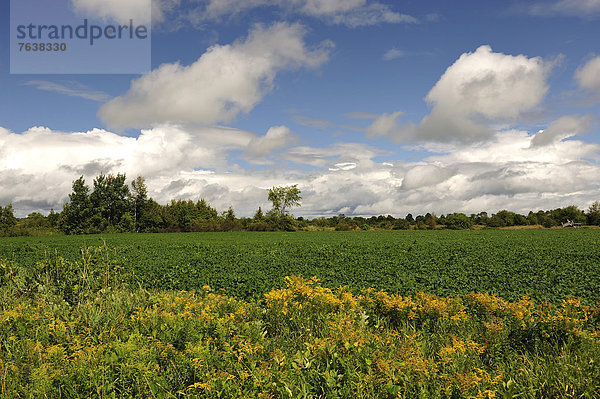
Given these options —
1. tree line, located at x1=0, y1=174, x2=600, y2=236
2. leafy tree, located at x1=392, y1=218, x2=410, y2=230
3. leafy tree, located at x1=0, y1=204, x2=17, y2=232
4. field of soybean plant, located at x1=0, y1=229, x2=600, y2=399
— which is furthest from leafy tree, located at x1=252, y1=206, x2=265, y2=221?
field of soybean plant, located at x1=0, y1=229, x2=600, y2=399

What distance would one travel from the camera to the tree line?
72.1 m

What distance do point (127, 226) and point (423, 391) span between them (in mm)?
79927

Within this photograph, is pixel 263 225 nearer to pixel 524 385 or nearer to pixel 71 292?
pixel 71 292

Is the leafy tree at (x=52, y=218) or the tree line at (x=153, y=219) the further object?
the leafy tree at (x=52, y=218)

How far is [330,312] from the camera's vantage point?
6512 mm

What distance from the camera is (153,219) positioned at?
77.4m

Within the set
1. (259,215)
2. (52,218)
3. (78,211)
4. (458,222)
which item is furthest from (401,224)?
(52,218)

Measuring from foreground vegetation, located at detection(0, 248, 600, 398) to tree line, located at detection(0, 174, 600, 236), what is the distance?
72.5 metres

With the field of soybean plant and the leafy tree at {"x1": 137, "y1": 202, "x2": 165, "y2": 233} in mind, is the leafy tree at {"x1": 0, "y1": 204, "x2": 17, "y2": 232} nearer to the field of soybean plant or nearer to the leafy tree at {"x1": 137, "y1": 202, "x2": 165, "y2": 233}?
the leafy tree at {"x1": 137, "y1": 202, "x2": 165, "y2": 233}

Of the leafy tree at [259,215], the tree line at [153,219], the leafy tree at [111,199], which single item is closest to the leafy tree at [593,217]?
the tree line at [153,219]

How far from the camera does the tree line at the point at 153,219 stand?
72125 mm

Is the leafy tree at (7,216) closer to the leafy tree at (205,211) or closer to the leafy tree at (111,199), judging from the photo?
the leafy tree at (111,199)

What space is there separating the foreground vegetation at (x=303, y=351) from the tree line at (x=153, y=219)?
72472 millimetres

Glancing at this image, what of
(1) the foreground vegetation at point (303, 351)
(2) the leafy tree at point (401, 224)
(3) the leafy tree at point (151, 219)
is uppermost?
(3) the leafy tree at point (151, 219)
